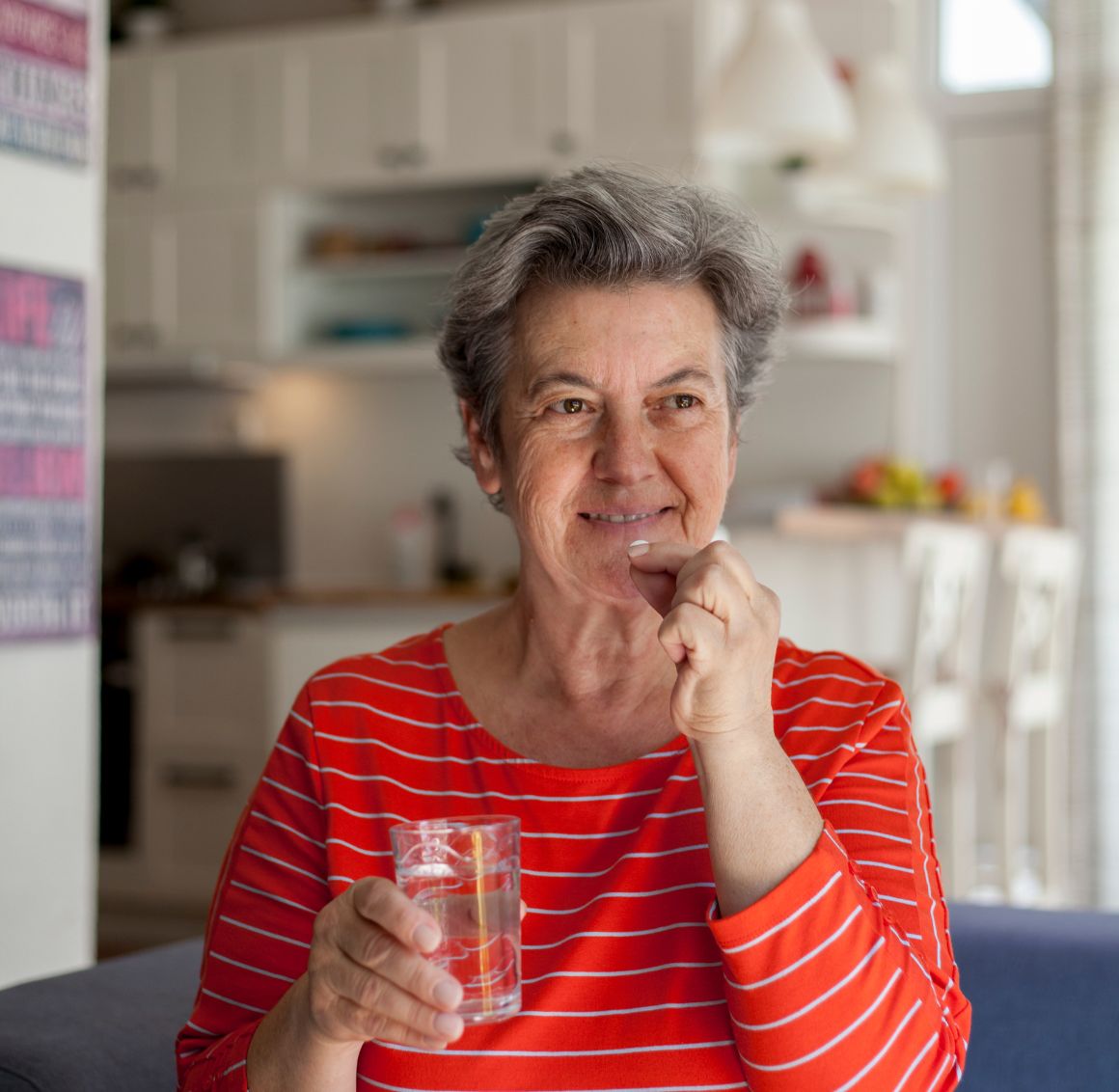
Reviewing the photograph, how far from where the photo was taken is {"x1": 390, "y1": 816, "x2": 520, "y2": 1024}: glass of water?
0.97 m

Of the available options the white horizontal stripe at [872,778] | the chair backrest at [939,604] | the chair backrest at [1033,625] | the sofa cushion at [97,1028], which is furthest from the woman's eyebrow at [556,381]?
the chair backrest at [1033,625]

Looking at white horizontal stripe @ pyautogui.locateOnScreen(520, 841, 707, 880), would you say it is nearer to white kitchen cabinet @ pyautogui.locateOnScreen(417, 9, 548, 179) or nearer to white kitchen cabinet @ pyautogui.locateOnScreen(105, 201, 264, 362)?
white kitchen cabinet @ pyautogui.locateOnScreen(417, 9, 548, 179)

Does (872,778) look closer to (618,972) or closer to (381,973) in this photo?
(618,972)

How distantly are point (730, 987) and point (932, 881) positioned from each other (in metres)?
0.22

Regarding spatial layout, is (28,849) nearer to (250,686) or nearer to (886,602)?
(250,686)

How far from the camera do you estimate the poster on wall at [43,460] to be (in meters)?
2.59

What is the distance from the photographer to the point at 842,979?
108cm

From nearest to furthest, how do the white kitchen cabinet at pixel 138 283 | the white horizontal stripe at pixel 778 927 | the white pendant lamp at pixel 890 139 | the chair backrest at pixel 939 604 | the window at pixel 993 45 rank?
A: the white horizontal stripe at pixel 778 927
the chair backrest at pixel 939 604
the white pendant lamp at pixel 890 139
the window at pixel 993 45
the white kitchen cabinet at pixel 138 283

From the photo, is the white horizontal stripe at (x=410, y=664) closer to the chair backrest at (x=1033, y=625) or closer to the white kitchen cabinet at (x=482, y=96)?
the chair backrest at (x=1033, y=625)

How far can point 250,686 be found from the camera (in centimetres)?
499

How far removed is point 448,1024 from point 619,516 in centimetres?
48

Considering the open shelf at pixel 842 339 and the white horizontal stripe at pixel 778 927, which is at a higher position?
the open shelf at pixel 842 339

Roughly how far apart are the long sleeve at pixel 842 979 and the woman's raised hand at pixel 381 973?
8.4 inches

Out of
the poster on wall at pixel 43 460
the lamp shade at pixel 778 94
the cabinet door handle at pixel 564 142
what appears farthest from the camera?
the cabinet door handle at pixel 564 142
